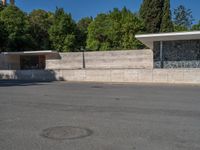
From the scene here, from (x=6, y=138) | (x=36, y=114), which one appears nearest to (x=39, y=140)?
(x=6, y=138)

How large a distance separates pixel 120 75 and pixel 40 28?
37.8m

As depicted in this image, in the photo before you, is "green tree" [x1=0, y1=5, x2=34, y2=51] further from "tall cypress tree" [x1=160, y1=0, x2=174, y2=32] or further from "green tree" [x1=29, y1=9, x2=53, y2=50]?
"tall cypress tree" [x1=160, y1=0, x2=174, y2=32]

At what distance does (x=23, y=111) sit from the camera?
9.62 metres

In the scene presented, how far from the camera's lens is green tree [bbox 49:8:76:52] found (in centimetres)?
5328

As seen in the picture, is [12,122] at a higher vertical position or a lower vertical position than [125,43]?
lower

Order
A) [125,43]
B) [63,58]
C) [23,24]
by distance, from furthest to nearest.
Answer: [23,24] < [125,43] < [63,58]

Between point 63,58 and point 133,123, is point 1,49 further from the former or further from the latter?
point 133,123

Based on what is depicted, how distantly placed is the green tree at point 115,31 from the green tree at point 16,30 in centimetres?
1024

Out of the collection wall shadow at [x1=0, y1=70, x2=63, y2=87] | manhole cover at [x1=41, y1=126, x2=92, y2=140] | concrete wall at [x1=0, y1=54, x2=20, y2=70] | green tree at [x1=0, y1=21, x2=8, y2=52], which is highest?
green tree at [x1=0, y1=21, x2=8, y2=52]

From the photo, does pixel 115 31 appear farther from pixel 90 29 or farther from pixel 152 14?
pixel 152 14

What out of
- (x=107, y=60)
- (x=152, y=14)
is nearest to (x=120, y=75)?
(x=107, y=60)

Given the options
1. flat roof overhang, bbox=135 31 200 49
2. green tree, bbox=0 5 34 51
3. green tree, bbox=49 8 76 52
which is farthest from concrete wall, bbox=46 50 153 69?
green tree, bbox=49 8 76 52

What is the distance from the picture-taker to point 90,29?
53.6 meters

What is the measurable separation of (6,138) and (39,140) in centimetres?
73
